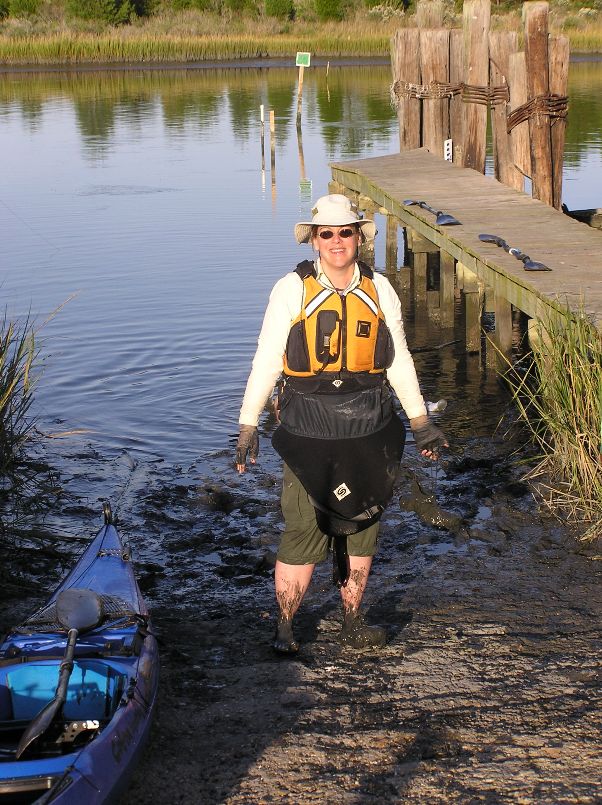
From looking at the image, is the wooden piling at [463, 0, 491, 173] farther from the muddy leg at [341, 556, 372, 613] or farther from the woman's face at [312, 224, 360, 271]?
the muddy leg at [341, 556, 372, 613]

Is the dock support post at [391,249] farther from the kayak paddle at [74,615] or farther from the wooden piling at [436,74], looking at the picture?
the kayak paddle at [74,615]

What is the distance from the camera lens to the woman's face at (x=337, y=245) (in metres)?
5.19

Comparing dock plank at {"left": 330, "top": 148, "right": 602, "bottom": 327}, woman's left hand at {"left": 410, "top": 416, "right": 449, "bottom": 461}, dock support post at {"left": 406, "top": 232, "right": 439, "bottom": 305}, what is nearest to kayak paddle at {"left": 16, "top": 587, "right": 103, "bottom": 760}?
woman's left hand at {"left": 410, "top": 416, "right": 449, "bottom": 461}

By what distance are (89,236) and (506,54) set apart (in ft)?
27.5

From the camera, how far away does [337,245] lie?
5191 millimetres

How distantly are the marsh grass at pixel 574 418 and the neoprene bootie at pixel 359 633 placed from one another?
182 centimetres

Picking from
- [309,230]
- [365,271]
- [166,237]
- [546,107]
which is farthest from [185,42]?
[365,271]

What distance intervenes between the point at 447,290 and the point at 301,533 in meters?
8.05

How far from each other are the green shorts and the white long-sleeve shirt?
1.21 feet

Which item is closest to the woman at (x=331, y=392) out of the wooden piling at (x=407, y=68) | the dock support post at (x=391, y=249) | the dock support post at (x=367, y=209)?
the dock support post at (x=391, y=249)

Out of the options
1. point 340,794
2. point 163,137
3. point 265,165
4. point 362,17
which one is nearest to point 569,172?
point 265,165

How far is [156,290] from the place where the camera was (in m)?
15.5

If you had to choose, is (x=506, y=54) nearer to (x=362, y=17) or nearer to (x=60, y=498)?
(x=60, y=498)

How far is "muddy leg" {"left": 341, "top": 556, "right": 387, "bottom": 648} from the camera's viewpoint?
5512 mm
